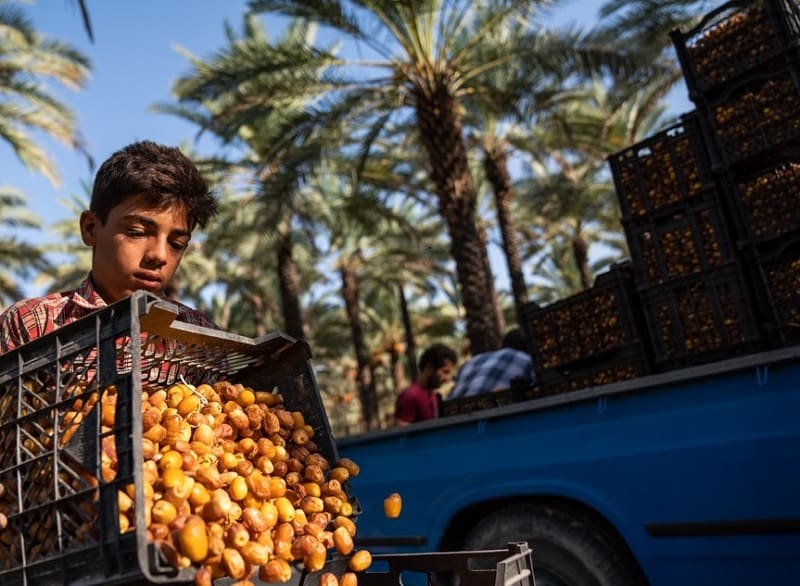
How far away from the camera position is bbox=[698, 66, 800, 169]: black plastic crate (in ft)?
12.9

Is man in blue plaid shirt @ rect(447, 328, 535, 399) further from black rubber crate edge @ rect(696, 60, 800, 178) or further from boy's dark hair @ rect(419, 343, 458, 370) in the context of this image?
black rubber crate edge @ rect(696, 60, 800, 178)

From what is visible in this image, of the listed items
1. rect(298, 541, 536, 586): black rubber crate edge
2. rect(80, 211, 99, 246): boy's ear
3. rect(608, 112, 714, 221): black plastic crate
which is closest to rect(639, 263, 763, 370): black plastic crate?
rect(608, 112, 714, 221): black plastic crate

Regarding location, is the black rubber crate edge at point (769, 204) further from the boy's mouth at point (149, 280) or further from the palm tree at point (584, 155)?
the palm tree at point (584, 155)

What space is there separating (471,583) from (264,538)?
0.54 meters

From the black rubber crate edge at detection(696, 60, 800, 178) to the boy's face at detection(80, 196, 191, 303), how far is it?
3414 millimetres

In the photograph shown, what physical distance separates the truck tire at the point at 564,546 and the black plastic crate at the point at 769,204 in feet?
6.86

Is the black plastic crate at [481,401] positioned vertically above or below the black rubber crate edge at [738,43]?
below

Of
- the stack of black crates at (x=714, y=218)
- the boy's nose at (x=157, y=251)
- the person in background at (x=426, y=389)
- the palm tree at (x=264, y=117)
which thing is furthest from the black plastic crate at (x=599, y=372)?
the palm tree at (x=264, y=117)

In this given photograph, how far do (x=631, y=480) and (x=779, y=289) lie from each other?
70.3 inches

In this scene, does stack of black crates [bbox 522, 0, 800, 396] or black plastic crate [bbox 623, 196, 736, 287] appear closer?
stack of black crates [bbox 522, 0, 800, 396]

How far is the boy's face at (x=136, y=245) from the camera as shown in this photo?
2.04 meters

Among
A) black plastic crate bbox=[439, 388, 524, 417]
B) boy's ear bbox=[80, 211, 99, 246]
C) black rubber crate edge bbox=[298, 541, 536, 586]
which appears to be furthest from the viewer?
black plastic crate bbox=[439, 388, 524, 417]

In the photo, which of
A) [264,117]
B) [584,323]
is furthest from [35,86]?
[584,323]

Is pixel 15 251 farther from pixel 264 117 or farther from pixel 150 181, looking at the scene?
pixel 150 181
